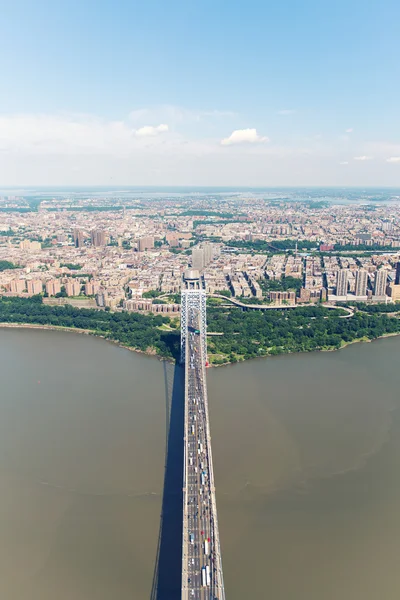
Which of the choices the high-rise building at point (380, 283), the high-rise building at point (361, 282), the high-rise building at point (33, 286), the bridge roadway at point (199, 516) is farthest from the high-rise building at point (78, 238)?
the bridge roadway at point (199, 516)

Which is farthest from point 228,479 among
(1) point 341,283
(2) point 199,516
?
(1) point 341,283

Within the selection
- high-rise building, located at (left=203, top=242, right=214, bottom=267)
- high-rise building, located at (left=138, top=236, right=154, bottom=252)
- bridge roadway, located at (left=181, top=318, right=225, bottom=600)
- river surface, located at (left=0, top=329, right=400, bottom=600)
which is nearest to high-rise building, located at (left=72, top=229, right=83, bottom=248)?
high-rise building, located at (left=138, top=236, right=154, bottom=252)

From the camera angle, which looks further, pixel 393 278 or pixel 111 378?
pixel 393 278

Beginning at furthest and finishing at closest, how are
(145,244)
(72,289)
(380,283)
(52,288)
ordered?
(145,244), (52,288), (72,289), (380,283)

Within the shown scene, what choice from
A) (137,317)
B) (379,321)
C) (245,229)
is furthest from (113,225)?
(379,321)

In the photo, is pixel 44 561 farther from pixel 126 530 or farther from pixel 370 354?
pixel 370 354

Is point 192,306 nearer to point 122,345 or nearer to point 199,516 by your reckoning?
point 122,345
